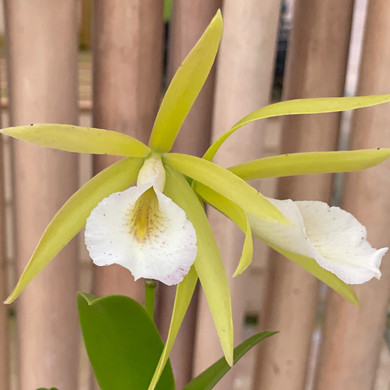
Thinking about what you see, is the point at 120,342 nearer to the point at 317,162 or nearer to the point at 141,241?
the point at 141,241

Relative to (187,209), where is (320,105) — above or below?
above

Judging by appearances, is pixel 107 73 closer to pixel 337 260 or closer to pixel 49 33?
pixel 49 33

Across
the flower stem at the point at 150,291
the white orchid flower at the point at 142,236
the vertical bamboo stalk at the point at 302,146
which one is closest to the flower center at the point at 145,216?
the white orchid flower at the point at 142,236

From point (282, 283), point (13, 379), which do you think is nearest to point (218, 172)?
point (282, 283)

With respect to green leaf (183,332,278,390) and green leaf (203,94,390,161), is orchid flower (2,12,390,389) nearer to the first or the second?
green leaf (203,94,390,161)

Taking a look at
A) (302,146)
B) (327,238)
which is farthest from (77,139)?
(302,146)

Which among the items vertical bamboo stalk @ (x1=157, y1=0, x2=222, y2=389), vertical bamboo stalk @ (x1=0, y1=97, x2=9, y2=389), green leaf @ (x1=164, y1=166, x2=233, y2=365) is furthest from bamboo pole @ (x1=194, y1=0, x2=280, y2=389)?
vertical bamboo stalk @ (x1=0, y1=97, x2=9, y2=389)

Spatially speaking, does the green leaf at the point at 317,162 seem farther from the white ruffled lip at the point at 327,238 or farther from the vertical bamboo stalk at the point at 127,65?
the vertical bamboo stalk at the point at 127,65
